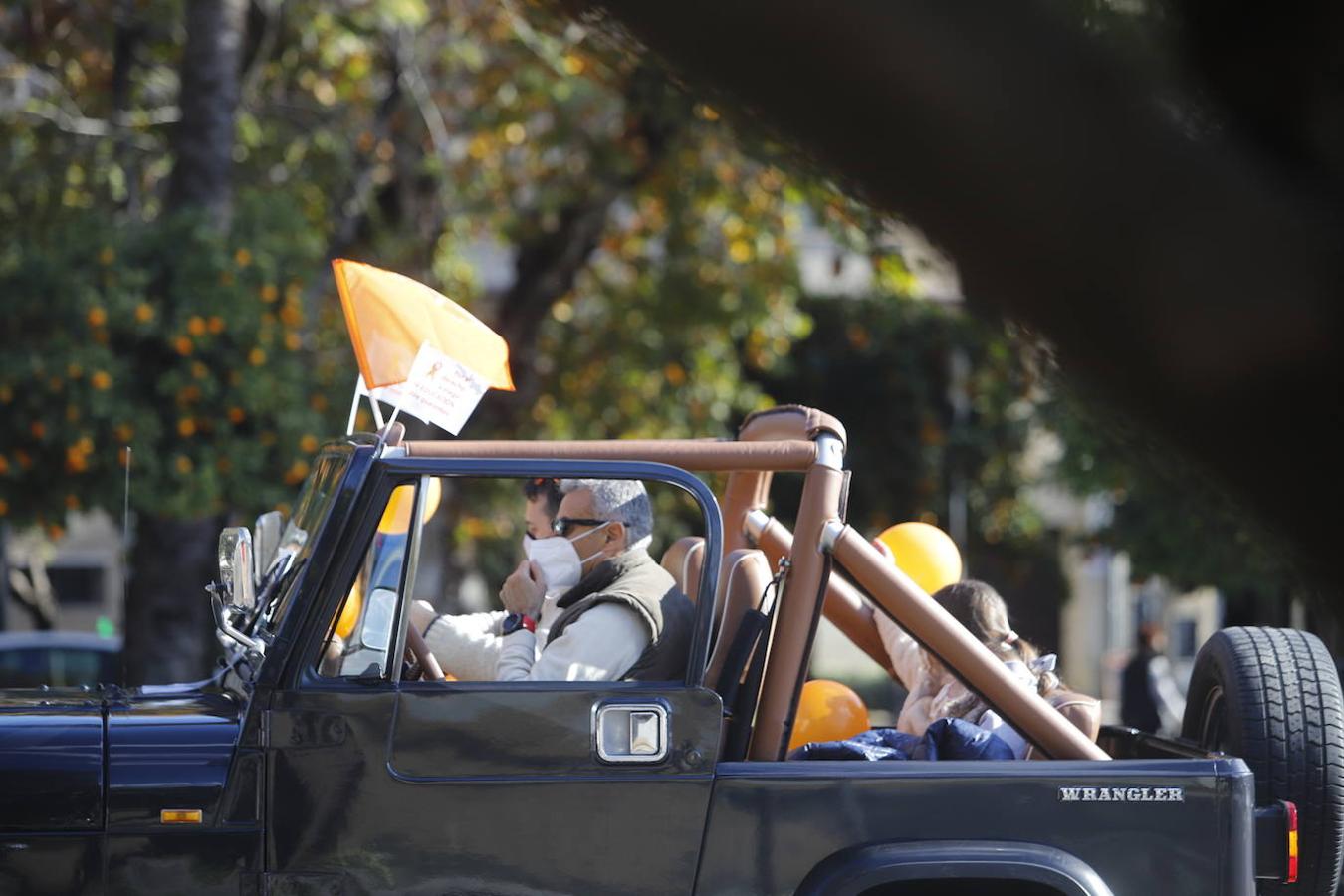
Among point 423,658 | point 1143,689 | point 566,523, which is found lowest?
point 1143,689

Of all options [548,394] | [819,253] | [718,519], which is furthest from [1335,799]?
[819,253]

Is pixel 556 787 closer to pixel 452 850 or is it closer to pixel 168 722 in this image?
pixel 452 850

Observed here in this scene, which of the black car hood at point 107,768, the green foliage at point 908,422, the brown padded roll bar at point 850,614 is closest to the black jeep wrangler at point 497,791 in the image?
the black car hood at point 107,768

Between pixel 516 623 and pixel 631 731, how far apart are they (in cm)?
83

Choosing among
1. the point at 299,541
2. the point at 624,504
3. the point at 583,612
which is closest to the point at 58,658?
the point at 299,541

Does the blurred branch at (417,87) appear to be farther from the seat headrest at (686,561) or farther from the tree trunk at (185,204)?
the seat headrest at (686,561)

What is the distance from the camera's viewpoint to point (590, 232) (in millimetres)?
13961

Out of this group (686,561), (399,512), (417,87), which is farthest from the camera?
(417,87)

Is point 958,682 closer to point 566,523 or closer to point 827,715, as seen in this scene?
point 827,715

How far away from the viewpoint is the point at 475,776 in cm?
326

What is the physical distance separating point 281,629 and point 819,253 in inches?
936

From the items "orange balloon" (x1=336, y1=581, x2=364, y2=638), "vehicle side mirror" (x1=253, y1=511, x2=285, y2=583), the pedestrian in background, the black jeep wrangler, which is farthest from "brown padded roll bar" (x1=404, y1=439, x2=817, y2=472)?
the pedestrian in background

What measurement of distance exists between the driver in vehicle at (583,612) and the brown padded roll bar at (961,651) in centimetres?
40

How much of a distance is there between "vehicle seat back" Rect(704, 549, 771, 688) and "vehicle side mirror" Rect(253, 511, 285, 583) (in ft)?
3.62
